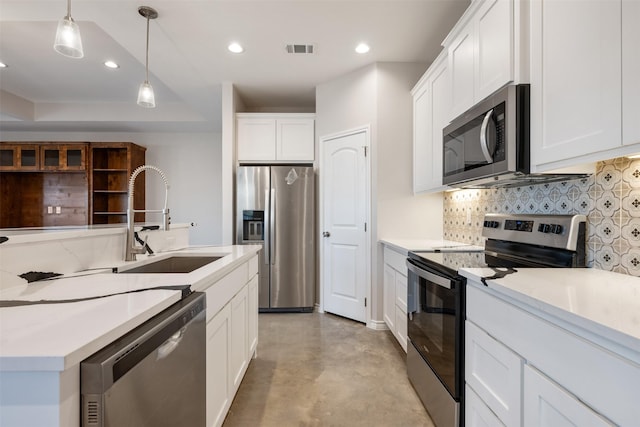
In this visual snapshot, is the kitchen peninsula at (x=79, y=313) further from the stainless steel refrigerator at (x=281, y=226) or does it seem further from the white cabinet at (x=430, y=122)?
the white cabinet at (x=430, y=122)

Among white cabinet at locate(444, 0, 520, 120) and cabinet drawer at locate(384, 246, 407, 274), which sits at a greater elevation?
white cabinet at locate(444, 0, 520, 120)

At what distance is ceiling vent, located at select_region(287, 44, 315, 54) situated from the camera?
9.20ft

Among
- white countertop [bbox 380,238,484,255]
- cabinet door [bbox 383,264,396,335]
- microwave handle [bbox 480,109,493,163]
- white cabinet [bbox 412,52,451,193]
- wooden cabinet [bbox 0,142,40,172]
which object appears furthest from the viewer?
wooden cabinet [bbox 0,142,40,172]

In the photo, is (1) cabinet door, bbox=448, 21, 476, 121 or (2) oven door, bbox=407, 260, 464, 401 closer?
(2) oven door, bbox=407, 260, 464, 401

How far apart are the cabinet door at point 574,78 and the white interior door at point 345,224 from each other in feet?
6.16

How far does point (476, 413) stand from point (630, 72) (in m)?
1.34

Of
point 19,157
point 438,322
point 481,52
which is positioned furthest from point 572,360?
point 19,157

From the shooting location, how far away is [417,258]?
1.89 m

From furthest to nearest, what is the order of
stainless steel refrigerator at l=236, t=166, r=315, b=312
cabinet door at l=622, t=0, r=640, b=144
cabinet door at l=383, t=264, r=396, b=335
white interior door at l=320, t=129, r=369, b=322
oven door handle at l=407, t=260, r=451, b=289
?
stainless steel refrigerator at l=236, t=166, r=315, b=312 < white interior door at l=320, t=129, r=369, b=322 < cabinet door at l=383, t=264, r=396, b=335 < oven door handle at l=407, t=260, r=451, b=289 < cabinet door at l=622, t=0, r=640, b=144

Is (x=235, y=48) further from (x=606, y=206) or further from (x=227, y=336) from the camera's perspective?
(x=606, y=206)

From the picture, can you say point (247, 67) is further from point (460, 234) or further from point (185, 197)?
point (185, 197)

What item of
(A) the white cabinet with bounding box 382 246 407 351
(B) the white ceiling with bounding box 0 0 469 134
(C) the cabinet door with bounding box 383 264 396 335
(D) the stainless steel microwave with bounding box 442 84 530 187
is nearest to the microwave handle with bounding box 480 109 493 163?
(D) the stainless steel microwave with bounding box 442 84 530 187

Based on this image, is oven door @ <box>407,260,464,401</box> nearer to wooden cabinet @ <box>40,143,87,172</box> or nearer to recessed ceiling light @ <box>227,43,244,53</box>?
recessed ceiling light @ <box>227,43,244,53</box>

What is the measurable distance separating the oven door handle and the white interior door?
1.26 meters
